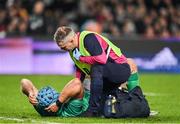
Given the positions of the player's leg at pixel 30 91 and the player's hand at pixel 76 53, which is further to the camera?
the player's leg at pixel 30 91

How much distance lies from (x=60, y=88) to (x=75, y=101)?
662cm

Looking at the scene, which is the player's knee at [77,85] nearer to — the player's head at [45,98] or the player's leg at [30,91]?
the player's head at [45,98]

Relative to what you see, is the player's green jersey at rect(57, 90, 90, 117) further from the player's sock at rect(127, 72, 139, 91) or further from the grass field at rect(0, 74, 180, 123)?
the player's sock at rect(127, 72, 139, 91)

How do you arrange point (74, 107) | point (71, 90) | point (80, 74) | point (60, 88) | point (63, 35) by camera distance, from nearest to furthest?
point (63, 35) → point (71, 90) → point (74, 107) → point (80, 74) → point (60, 88)

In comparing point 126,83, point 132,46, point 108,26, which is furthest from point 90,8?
point 126,83

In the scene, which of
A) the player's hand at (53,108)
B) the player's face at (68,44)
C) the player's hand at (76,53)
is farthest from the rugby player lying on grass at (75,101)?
the player's face at (68,44)

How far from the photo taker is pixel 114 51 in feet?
40.7

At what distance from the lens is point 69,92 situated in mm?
12133

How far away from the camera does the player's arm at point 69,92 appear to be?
12109 millimetres

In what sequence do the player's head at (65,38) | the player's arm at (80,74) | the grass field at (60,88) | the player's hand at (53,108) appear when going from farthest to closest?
the player's arm at (80,74), the player's hand at (53,108), the player's head at (65,38), the grass field at (60,88)

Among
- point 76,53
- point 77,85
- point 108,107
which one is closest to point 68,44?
point 76,53

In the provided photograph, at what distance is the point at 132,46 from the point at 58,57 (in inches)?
97.2

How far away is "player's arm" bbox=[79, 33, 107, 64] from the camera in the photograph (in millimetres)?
12039

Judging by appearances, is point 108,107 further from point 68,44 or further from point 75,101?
point 68,44
